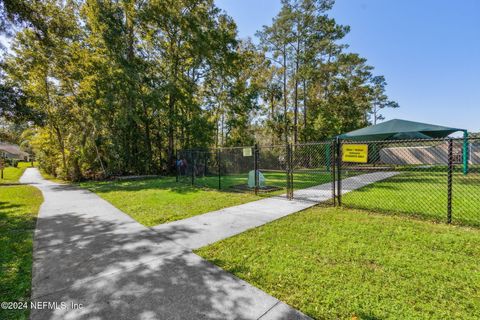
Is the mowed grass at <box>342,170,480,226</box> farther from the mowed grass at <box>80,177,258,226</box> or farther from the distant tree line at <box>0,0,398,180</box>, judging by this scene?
the distant tree line at <box>0,0,398,180</box>

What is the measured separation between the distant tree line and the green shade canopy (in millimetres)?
6573

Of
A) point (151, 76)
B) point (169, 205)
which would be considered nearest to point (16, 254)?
point (169, 205)

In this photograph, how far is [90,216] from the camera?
5602mm

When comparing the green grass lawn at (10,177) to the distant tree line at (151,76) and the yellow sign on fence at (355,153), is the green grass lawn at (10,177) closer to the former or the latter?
the distant tree line at (151,76)

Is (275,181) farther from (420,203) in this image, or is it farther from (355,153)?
(420,203)

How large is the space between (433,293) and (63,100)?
1868 centimetres

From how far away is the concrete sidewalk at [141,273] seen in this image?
6.91ft

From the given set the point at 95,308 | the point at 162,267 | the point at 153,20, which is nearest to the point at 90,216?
the point at 162,267

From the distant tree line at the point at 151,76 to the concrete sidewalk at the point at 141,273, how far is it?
7.08 m

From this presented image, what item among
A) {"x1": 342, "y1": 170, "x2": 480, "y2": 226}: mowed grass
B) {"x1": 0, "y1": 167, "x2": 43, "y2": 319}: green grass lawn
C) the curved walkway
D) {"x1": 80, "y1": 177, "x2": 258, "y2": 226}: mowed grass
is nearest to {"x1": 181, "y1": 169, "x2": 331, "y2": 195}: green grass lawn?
{"x1": 80, "y1": 177, "x2": 258, "y2": 226}: mowed grass

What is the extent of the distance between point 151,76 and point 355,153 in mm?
15089

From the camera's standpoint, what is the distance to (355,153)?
558cm

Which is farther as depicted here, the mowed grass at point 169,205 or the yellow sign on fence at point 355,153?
the yellow sign on fence at point 355,153

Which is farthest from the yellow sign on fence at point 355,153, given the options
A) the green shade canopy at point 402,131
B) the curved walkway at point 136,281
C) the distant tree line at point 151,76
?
the distant tree line at point 151,76
